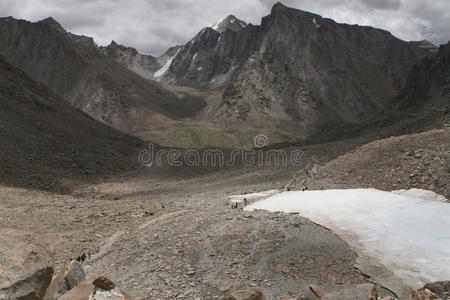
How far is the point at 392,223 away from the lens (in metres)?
8.09

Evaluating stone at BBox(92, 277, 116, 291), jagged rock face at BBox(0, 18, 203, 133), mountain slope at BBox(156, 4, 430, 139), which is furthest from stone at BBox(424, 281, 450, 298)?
jagged rock face at BBox(0, 18, 203, 133)

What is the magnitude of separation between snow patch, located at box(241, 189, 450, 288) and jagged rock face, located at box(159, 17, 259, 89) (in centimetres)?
13877

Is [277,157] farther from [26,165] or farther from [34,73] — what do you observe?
[34,73]

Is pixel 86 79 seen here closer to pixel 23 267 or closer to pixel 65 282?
pixel 65 282

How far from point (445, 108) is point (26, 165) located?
75.7ft

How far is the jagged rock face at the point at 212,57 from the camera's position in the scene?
15588cm

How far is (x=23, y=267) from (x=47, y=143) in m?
22.7

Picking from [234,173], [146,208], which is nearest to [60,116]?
[234,173]

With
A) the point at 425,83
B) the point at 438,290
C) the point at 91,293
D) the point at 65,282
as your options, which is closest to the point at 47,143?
the point at 65,282

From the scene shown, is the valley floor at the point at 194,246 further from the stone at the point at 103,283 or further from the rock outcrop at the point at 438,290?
the stone at the point at 103,283

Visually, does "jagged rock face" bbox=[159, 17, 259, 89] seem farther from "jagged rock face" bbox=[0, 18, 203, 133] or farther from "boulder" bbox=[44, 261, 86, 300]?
"boulder" bbox=[44, 261, 86, 300]

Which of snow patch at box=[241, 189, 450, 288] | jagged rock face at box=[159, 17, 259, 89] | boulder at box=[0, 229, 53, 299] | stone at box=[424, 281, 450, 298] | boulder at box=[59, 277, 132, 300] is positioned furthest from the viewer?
jagged rock face at box=[159, 17, 259, 89]

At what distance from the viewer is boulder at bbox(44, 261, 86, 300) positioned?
496 cm

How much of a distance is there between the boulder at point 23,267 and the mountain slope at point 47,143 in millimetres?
13526
